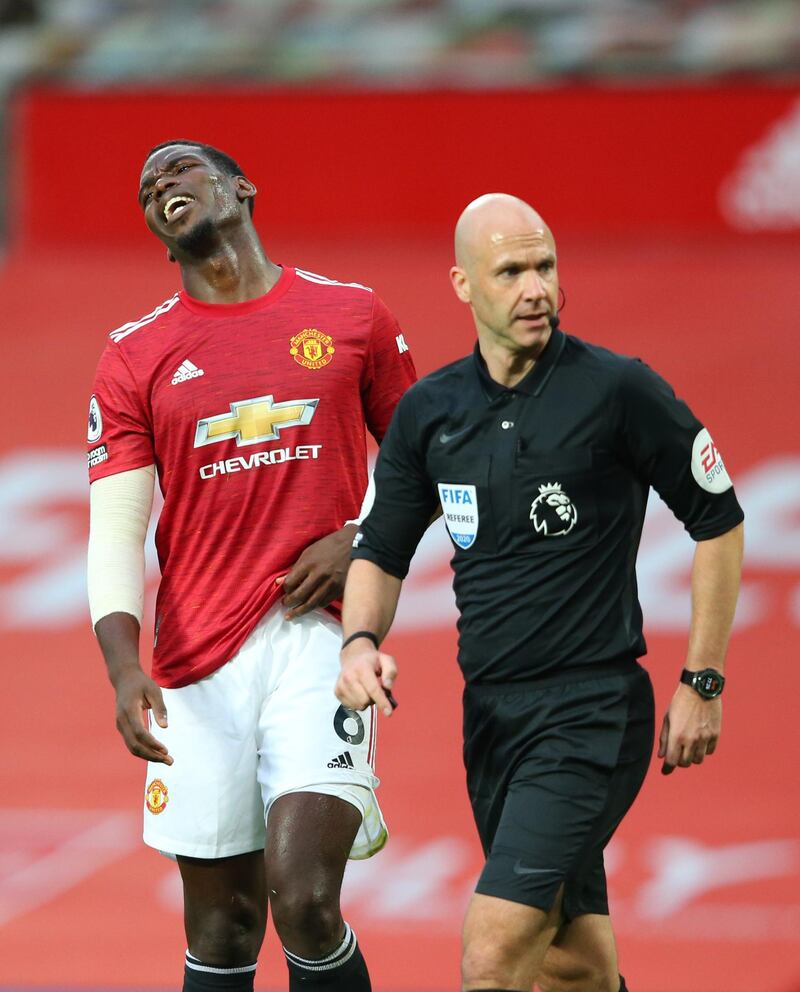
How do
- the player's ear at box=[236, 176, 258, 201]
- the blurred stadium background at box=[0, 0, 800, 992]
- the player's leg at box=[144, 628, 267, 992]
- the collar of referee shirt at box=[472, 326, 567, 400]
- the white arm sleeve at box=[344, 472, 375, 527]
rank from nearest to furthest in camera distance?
the collar of referee shirt at box=[472, 326, 567, 400] → the white arm sleeve at box=[344, 472, 375, 527] → the player's leg at box=[144, 628, 267, 992] → the player's ear at box=[236, 176, 258, 201] → the blurred stadium background at box=[0, 0, 800, 992]

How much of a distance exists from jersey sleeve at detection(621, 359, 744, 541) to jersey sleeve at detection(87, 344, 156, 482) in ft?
3.51

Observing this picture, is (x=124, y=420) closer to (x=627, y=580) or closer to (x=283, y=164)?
(x=627, y=580)

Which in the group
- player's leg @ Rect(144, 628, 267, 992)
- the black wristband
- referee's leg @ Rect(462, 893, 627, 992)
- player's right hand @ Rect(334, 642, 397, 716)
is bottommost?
referee's leg @ Rect(462, 893, 627, 992)

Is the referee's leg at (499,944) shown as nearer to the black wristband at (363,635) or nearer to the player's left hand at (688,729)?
the player's left hand at (688,729)

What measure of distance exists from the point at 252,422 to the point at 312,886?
37.6 inches

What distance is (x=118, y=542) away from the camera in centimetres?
375

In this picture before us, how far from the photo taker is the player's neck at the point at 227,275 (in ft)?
12.6

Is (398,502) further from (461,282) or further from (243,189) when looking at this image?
(243,189)

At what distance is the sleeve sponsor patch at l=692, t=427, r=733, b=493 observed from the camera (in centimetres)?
327

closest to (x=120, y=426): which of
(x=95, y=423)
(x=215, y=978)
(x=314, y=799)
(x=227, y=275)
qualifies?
(x=95, y=423)

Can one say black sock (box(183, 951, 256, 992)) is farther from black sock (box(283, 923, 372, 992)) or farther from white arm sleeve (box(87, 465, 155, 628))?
white arm sleeve (box(87, 465, 155, 628))

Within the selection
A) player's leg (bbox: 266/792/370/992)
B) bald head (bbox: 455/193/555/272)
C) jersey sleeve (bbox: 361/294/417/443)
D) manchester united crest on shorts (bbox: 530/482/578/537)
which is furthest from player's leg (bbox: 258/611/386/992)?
bald head (bbox: 455/193/555/272)

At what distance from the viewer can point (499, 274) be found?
333 centimetres

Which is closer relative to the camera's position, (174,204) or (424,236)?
(174,204)
